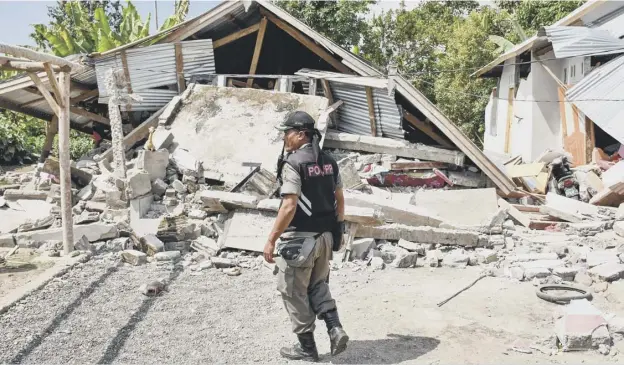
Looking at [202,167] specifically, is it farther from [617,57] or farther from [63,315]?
[617,57]

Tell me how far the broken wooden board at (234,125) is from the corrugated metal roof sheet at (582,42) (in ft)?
18.4

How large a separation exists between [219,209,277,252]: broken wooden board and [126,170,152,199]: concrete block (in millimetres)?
1767

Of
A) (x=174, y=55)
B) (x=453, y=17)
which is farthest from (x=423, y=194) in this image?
(x=453, y=17)

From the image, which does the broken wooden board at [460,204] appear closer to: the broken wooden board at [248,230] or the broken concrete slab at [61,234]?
the broken wooden board at [248,230]

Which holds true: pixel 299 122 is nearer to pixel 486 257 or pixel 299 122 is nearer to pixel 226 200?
pixel 226 200

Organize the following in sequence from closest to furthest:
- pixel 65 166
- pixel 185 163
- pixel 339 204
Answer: pixel 339 204 → pixel 65 166 → pixel 185 163

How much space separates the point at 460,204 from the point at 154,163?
5.10 m

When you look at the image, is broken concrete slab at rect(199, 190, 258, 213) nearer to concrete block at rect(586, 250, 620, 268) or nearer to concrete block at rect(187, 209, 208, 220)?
concrete block at rect(187, 209, 208, 220)

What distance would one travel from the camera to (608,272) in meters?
5.89

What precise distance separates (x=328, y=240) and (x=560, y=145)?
12350mm

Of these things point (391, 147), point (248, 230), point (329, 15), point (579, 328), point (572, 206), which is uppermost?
point (329, 15)

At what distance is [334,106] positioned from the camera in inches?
432

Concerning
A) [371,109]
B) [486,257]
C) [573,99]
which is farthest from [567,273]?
Result: [573,99]

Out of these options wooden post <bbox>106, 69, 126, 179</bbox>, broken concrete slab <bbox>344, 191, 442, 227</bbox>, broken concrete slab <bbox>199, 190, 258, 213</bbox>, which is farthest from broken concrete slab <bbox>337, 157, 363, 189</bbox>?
wooden post <bbox>106, 69, 126, 179</bbox>
